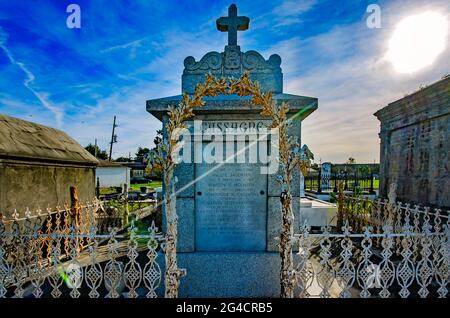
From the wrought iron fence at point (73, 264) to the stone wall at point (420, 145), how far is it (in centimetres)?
698

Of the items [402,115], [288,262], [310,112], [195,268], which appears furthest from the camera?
[402,115]

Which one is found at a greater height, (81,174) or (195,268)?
(81,174)

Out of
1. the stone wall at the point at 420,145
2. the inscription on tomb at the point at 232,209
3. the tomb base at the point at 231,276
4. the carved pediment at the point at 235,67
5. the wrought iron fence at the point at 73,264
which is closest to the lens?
the wrought iron fence at the point at 73,264

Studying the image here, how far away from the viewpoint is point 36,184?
6.23 m

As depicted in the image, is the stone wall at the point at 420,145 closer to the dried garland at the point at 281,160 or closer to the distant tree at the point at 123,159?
the dried garland at the point at 281,160

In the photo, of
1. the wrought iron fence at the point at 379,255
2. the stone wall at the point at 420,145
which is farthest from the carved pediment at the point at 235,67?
the stone wall at the point at 420,145

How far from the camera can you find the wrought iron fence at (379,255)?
3.22m

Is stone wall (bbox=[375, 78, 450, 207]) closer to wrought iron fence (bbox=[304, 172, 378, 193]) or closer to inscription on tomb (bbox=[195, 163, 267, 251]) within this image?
wrought iron fence (bbox=[304, 172, 378, 193])

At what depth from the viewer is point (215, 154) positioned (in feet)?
13.7

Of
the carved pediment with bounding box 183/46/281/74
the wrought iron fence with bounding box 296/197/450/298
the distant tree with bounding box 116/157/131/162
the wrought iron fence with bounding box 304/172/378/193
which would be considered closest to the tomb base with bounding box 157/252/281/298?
the wrought iron fence with bounding box 296/197/450/298

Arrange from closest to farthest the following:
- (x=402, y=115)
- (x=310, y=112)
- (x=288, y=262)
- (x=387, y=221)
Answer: (x=288, y=262), (x=310, y=112), (x=387, y=221), (x=402, y=115)
